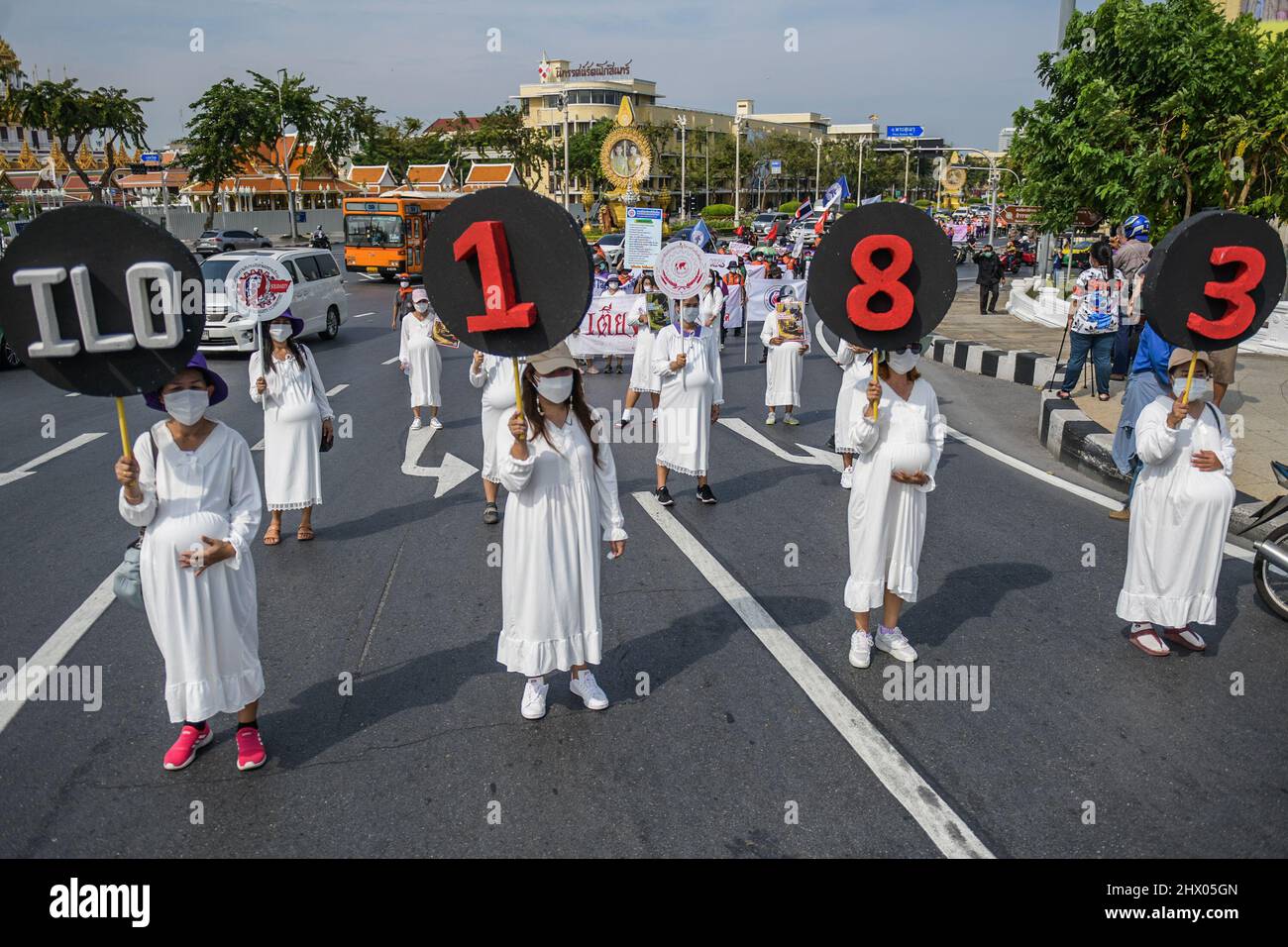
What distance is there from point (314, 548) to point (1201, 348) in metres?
5.91

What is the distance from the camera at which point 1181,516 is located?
5109 millimetres

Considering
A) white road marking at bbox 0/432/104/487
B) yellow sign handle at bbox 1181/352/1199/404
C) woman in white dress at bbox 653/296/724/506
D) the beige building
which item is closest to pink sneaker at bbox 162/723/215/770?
woman in white dress at bbox 653/296/724/506

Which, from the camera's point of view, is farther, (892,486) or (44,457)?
(44,457)

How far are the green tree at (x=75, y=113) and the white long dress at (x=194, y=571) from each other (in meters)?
45.4

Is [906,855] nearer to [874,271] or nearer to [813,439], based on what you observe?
[874,271]

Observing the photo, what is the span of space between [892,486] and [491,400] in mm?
3615

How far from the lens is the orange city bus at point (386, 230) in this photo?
1346 inches

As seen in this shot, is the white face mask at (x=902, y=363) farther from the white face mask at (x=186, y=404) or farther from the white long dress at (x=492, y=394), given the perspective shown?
the white face mask at (x=186, y=404)

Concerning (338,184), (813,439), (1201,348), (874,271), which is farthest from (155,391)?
(338,184)

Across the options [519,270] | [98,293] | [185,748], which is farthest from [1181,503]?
[98,293]

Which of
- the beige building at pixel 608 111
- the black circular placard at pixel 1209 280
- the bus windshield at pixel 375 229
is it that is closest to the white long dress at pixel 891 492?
the black circular placard at pixel 1209 280

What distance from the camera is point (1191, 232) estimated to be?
501 cm

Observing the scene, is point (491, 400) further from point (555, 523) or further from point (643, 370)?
point (555, 523)
